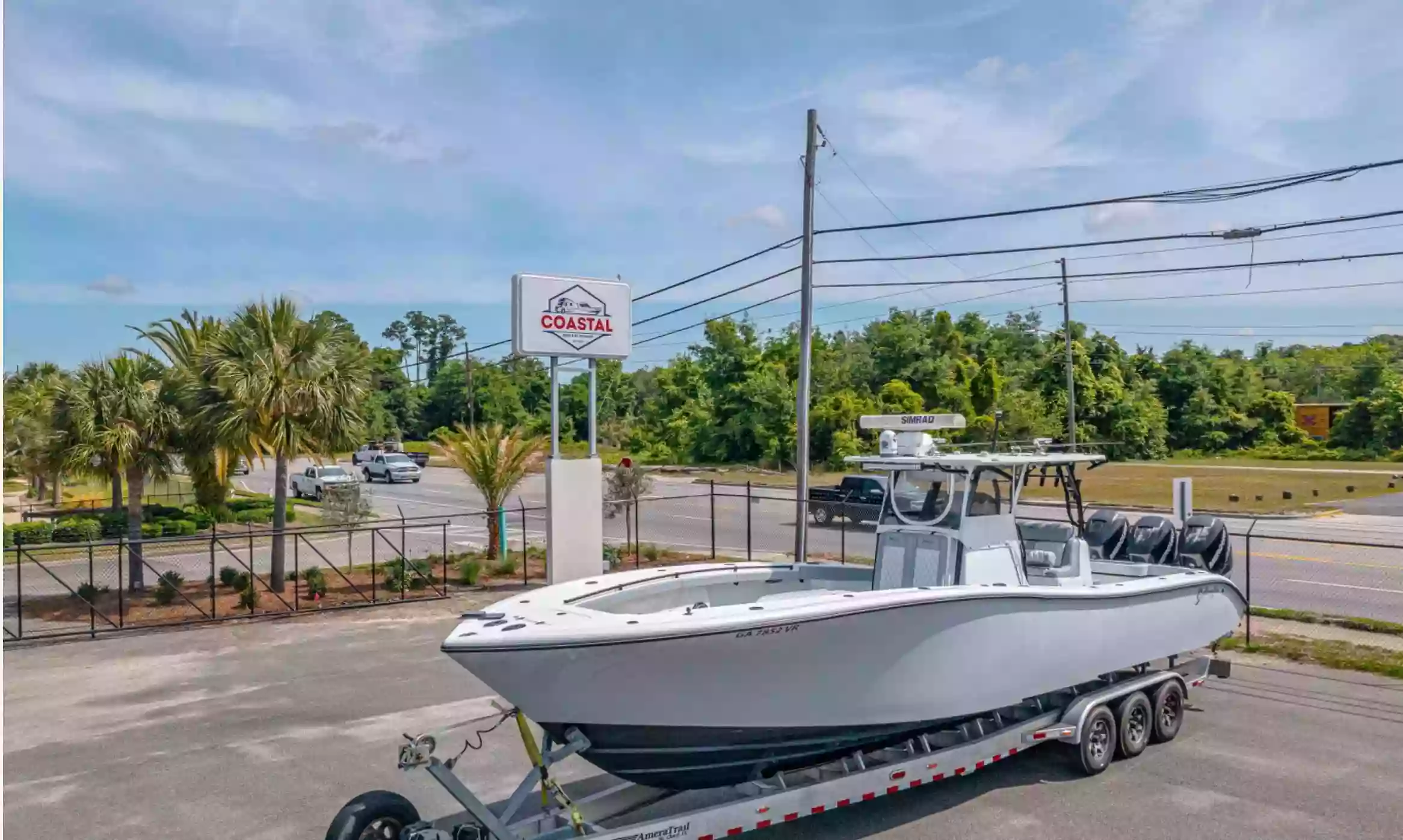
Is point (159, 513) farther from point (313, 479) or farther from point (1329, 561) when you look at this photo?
point (1329, 561)

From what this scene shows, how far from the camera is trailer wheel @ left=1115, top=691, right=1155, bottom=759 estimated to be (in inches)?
345

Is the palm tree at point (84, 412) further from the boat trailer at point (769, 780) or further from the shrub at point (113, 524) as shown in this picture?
the boat trailer at point (769, 780)

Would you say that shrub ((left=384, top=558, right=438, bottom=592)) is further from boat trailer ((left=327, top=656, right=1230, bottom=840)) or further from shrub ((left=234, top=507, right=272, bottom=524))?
shrub ((left=234, top=507, right=272, bottom=524))

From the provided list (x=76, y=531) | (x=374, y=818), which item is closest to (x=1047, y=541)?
(x=374, y=818)

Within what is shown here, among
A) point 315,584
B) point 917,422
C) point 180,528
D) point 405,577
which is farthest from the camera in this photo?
point 180,528

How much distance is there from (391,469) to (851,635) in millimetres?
46363

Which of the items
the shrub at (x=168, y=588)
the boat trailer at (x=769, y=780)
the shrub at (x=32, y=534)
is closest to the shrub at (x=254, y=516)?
the shrub at (x=32, y=534)

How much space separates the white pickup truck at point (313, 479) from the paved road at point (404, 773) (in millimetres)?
29907

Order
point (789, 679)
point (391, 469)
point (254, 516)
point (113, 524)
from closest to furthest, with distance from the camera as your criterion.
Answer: point (789, 679), point (113, 524), point (254, 516), point (391, 469)

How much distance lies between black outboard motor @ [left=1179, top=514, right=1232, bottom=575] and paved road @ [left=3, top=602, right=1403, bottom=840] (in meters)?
1.40

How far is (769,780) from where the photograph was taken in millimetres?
7059

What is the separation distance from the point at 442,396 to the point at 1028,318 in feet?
172

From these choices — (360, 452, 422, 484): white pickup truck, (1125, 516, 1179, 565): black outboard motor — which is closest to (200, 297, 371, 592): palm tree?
(1125, 516, 1179, 565): black outboard motor

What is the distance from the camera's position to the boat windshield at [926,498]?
8789mm
